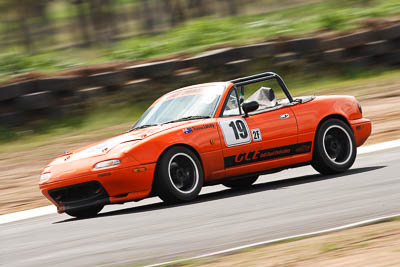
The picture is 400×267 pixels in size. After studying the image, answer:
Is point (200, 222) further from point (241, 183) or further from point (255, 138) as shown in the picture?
point (241, 183)

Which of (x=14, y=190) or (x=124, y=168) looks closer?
(x=124, y=168)

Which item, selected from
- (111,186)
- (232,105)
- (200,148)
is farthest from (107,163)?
(232,105)

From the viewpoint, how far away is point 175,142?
7.76 m

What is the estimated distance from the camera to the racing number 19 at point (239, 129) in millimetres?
8359

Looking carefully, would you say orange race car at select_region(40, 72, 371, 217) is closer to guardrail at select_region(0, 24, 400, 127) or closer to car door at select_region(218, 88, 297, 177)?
car door at select_region(218, 88, 297, 177)

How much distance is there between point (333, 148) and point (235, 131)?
156 centimetres

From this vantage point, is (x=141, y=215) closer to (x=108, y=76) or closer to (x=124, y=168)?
(x=124, y=168)

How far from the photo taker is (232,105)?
8633mm

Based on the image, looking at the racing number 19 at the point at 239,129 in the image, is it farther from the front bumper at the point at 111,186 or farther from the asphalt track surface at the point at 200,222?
the front bumper at the point at 111,186

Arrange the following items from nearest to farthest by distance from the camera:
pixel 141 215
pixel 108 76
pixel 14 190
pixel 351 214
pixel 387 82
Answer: pixel 351 214, pixel 141 215, pixel 14 190, pixel 108 76, pixel 387 82

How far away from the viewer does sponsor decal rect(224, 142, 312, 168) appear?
327 inches

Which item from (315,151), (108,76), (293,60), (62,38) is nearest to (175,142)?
(315,151)

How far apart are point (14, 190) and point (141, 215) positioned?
14.5 ft

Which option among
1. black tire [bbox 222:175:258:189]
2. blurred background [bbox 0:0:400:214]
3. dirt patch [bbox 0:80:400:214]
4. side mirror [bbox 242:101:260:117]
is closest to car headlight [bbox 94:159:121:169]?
side mirror [bbox 242:101:260:117]
